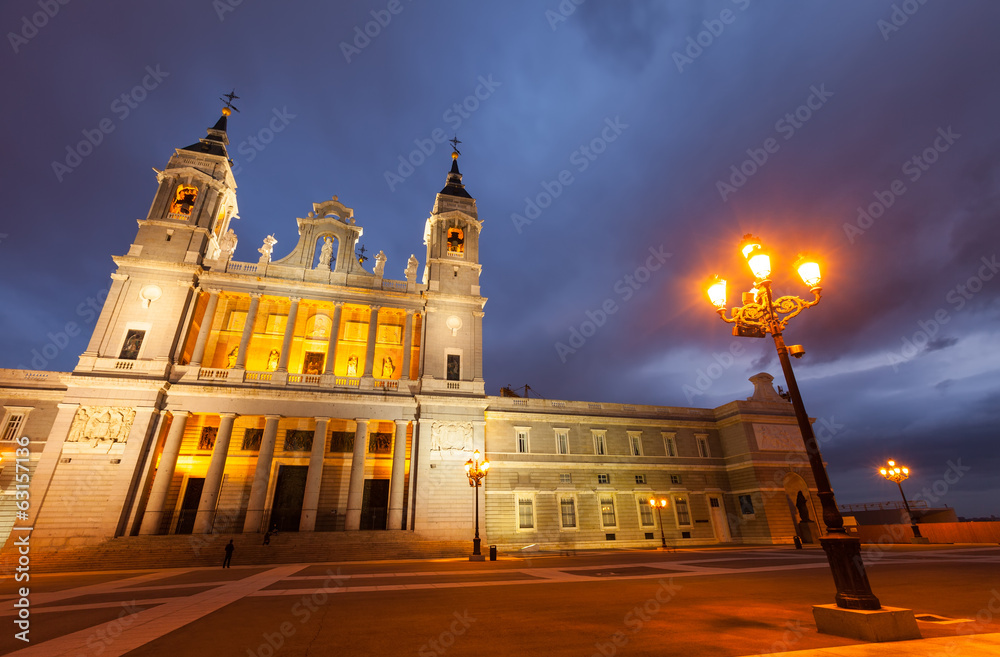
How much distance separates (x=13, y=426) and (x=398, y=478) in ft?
75.0

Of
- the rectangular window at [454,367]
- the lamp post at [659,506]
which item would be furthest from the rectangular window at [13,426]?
the lamp post at [659,506]

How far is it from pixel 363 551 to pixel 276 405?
10.5 m

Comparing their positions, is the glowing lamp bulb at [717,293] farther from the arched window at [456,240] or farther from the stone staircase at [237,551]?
the arched window at [456,240]

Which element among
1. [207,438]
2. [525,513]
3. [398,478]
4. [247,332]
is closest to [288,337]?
[247,332]

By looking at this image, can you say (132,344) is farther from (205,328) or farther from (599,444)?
(599,444)

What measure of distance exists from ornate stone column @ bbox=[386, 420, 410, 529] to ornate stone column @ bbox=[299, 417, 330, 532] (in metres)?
4.27

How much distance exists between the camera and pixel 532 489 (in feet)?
97.0

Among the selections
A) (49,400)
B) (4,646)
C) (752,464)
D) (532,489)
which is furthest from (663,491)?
(49,400)

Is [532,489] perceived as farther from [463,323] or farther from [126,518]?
[126,518]

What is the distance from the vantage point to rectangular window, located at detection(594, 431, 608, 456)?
32312 mm

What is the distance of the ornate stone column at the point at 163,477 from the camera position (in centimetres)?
2238

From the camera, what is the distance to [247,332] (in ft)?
93.2

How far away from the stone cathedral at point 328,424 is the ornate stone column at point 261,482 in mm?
81

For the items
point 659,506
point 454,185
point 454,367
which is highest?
point 454,185
